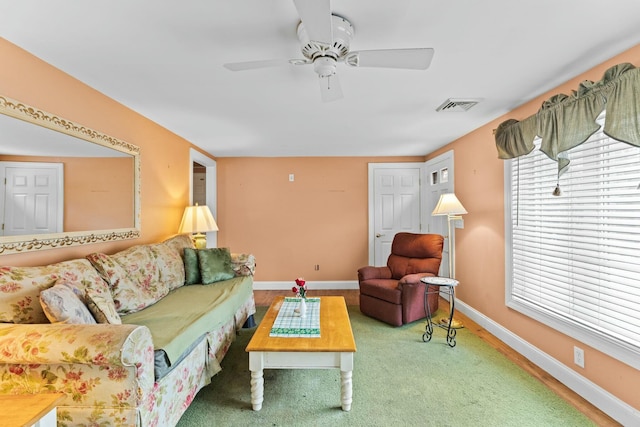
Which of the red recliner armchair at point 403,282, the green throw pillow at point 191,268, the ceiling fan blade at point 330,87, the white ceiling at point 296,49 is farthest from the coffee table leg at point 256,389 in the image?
the white ceiling at point 296,49

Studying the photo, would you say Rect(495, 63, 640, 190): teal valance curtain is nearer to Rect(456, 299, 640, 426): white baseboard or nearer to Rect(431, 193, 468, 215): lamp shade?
Rect(431, 193, 468, 215): lamp shade

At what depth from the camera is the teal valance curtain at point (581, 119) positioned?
154cm

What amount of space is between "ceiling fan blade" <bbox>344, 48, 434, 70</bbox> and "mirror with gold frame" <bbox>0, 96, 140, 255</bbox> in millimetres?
2006

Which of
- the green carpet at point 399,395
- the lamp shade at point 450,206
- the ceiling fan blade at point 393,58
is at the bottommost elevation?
the green carpet at point 399,395

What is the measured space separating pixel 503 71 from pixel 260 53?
1.68 m

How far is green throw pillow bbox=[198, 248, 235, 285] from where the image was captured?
294 centimetres

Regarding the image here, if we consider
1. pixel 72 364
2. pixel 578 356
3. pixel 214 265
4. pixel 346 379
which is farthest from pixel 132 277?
pixel 578 356

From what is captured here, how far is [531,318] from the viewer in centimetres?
244

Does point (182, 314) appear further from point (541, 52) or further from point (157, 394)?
point (541, 52)

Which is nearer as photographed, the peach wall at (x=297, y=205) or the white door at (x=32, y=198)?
the white door at (x=32, y=198)

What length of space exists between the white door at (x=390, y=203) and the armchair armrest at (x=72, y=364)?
386 cm

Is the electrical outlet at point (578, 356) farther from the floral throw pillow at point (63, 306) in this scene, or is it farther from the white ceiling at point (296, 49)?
the floral throw pillow at point (63, 306)

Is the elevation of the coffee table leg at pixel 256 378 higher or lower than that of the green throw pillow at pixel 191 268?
lower

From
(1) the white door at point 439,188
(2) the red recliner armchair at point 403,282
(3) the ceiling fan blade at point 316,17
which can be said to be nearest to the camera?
(3) the ceiling fan blade at point 316,17
